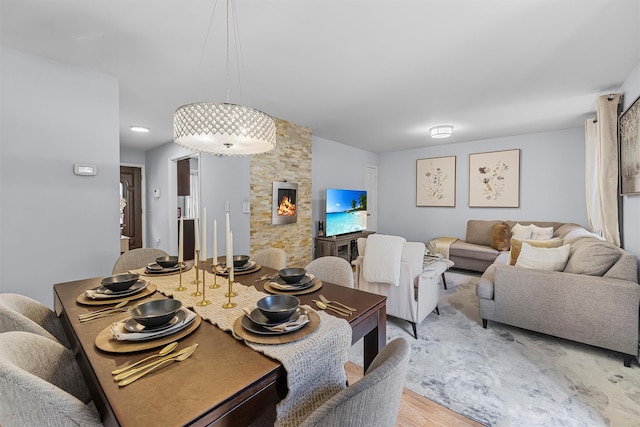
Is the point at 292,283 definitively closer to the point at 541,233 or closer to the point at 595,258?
the point at 595,258

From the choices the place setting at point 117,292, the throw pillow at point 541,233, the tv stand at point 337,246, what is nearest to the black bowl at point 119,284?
the place setting at point 117,292

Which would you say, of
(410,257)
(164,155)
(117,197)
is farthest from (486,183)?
(164,155)

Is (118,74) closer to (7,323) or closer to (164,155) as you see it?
(7,323)

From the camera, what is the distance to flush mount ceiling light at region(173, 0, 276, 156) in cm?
146

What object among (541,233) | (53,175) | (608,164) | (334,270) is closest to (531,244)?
(608,164)

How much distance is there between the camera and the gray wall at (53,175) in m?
2.01

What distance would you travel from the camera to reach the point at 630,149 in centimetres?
235

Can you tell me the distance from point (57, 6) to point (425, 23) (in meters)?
2.22

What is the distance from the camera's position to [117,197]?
2484 mm

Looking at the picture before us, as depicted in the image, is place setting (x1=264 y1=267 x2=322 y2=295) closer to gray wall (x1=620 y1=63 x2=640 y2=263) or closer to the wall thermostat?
the wall thermostat

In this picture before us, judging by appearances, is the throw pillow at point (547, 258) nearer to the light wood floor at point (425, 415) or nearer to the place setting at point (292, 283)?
the light wood floor at point (425, 415)

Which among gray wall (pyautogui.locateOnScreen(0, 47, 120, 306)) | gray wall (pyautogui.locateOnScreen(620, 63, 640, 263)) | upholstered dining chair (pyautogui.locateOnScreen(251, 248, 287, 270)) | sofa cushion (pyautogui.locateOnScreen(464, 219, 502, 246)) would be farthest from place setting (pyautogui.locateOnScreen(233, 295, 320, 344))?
sofa cushion (pyautogui.locateOnScreen(464, 219, 502, 246))

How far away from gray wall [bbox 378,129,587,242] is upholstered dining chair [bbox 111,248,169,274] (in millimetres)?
5182

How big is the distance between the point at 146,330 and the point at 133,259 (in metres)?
1.41
